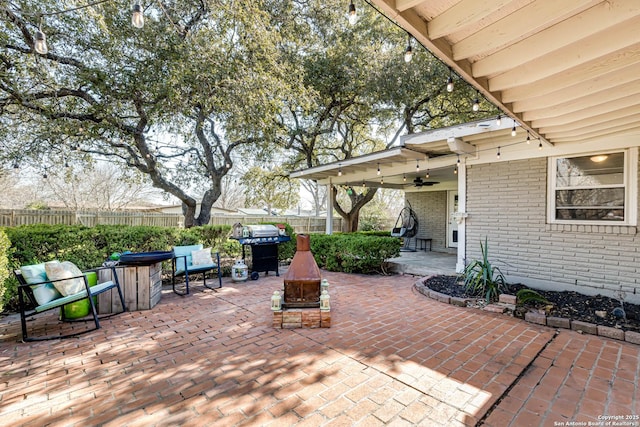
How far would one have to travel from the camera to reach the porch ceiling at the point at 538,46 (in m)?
1.75

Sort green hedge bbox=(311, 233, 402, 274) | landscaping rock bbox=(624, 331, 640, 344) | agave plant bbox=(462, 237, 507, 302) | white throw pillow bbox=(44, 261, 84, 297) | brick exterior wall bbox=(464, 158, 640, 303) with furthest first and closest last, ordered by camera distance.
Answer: green hedge bbox=(311, 233, 402, 274)
agave plant bbox=(462, 237, 507, 302)
brick exterior wall bbox=(464, 158, 640, 303)
white throw pillow bbox=(44, 261, 84, 297)
landscaping rock bbox=(624, 331, 640, 344)

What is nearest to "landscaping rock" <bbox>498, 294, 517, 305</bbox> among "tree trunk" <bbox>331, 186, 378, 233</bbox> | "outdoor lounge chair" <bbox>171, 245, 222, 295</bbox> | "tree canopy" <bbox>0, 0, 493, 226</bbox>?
"outdoor lounge chair" <bbox>171, 245, 222, 295</bbox>

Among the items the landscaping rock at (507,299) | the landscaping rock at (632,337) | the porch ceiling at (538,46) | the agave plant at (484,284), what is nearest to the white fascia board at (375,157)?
the agave plant at (484,284)

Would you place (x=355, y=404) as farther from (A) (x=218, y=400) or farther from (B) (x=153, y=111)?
(B) (x=153, y=111)

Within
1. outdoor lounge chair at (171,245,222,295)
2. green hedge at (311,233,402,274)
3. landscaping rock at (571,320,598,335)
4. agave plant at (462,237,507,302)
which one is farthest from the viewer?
green hedge at (311,233,402,274)

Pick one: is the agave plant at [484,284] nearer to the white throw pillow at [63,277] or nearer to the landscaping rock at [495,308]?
the landscaping rock at [495,308]

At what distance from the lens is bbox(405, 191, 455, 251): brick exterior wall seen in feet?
32.1

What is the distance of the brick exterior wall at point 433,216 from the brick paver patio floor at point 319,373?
621 centimetres

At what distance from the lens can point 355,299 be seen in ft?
15.2

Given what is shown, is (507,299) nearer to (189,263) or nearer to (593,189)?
(593,189)

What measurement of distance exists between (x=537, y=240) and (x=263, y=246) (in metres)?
5.12

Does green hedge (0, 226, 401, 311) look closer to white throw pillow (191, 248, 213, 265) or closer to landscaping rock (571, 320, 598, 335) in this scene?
white throw pillow (191, 248, 213, 265)

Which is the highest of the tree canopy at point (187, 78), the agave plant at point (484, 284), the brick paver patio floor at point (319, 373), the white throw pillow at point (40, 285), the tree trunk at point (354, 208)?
the tree canopy at point (187, 78)

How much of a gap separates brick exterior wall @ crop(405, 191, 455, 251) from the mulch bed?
15.9ft
